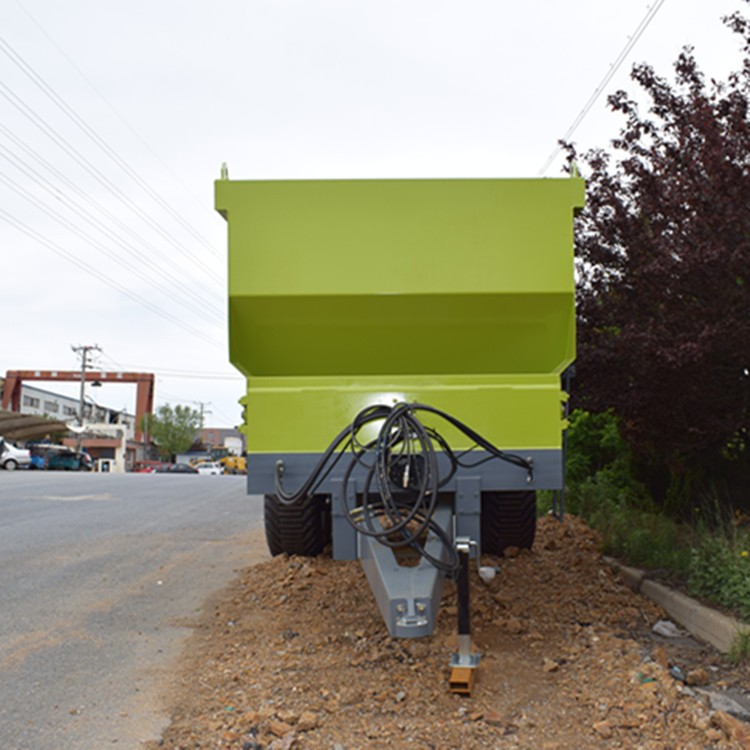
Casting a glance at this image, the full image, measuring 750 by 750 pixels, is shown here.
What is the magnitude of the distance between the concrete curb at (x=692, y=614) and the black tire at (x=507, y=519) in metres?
0.89

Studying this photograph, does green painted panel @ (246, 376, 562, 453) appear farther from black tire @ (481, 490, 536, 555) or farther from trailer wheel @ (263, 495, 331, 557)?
black tire @ (481, 490, 536, 555)

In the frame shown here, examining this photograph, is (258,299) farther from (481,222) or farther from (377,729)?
(377,729)

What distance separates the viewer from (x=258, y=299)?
A: 5.31 m

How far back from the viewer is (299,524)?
→ 21.1ft

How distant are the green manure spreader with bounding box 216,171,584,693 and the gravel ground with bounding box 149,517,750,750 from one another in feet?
1.85

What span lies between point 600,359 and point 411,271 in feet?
7.17

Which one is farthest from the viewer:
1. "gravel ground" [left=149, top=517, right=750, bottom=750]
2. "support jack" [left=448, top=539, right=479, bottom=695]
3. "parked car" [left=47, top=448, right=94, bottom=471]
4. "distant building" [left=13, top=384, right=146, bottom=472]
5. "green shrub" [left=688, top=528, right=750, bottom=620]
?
"distant building" [left=13, top=384, right=146, bottom=472]

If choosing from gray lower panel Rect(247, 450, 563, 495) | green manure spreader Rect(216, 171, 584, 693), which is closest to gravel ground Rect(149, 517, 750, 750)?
green manure spreader Rect(216, 171, 584, 693)

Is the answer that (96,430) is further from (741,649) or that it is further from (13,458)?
(741,649)

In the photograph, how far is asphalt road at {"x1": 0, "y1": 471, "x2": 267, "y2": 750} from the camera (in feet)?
13.7

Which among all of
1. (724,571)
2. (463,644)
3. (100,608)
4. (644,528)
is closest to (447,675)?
(463,644)

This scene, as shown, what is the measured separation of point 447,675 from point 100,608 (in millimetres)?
3149

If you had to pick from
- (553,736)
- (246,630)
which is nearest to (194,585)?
(246,630)

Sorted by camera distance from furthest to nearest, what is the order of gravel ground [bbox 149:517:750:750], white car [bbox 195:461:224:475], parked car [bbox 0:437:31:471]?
1. white car [bbox 195:461:224:475]
2. parked car [bbox 0:437:31:471]
3. gravel ground [bbox 149:517:750:750]
